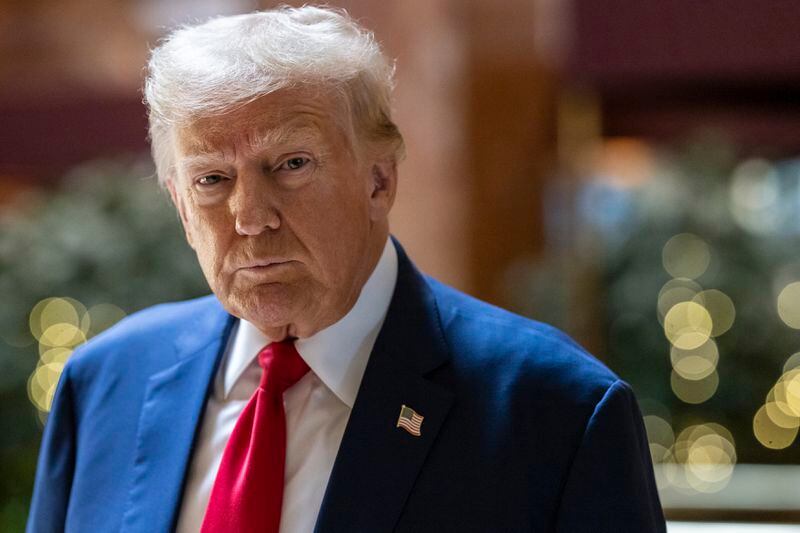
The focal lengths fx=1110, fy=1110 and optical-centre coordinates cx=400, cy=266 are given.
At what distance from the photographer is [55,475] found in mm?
2008

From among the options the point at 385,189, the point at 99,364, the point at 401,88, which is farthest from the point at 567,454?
the point at 401,88

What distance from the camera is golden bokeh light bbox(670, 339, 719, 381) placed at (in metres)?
4.70

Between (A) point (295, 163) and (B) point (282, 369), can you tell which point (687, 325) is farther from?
(A) point (295, 163)

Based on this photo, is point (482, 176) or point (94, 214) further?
point (94, 214)

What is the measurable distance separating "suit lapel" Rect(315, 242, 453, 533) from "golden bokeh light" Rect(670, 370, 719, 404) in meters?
3.07

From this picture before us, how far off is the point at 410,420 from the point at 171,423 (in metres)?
0.43

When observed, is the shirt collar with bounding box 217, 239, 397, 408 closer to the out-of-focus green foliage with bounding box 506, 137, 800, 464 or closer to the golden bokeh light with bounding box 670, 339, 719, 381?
the out-of-focus green foliage with bounding box 506, 137, 800, 464

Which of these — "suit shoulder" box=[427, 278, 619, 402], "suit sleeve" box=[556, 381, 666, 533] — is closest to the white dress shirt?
"suit shoulder" box=[427, 278, 619, 402]

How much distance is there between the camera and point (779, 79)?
14.5ft

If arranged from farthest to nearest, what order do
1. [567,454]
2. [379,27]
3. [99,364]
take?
[379,27] < [99,364] < [567,454]

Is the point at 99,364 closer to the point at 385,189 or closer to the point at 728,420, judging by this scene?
the point at 385,189

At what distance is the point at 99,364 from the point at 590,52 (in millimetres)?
2792

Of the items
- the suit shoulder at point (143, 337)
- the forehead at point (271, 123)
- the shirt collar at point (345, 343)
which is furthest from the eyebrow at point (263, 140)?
the suit shoulder at point (143, 337)

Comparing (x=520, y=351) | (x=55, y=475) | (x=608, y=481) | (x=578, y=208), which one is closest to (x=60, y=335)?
(x=578, y=208)
